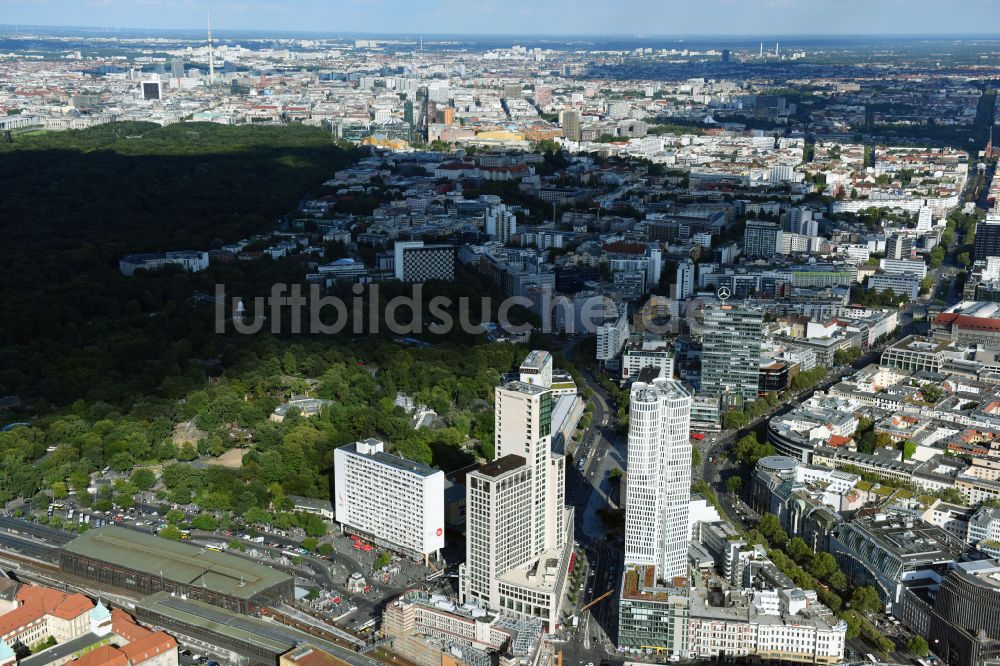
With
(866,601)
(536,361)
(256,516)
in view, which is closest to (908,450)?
(866,601)

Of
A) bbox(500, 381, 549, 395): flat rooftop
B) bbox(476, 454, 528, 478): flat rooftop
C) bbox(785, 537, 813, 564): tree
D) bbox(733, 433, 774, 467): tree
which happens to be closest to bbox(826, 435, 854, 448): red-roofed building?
bbox(733, 433, 774, 467): tree

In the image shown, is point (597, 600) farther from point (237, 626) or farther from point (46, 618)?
point (46, 618)

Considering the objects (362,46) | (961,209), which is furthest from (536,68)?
(961,209)

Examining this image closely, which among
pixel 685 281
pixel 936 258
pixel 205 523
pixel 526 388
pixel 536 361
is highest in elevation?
pixel 526 388

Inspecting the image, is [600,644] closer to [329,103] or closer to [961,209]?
[961,209]

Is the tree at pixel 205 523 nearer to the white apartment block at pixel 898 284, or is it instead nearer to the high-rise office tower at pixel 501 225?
the white apartment block at pixel 898 284

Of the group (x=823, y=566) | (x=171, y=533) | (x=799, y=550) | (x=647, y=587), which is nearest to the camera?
(x=647, y=587)
